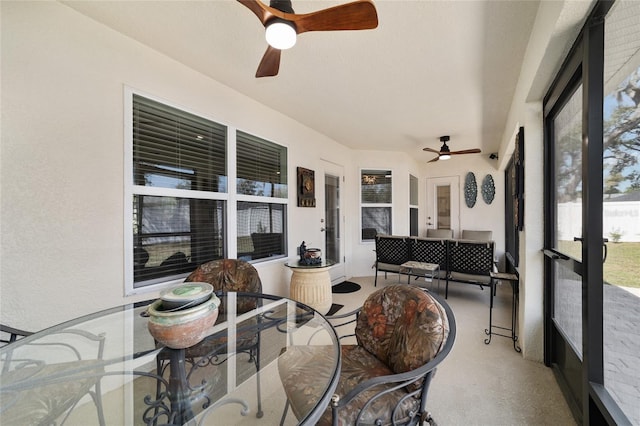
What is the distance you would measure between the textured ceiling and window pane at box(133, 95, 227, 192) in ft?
1.64

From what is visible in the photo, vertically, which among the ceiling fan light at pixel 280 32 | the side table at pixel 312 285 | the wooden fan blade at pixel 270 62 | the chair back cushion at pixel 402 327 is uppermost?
the wooden fan blade at pixel 270 62

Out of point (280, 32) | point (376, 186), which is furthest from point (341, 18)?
point (376, 186)

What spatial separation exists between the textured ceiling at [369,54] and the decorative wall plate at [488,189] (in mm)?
2640

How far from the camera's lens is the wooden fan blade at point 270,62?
5.44 feet

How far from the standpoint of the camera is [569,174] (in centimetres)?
175

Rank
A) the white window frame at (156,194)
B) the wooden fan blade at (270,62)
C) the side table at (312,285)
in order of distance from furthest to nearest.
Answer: the side table at (312,285)
the white window frame at (156,194)
the wooden fan blade at (270,62)

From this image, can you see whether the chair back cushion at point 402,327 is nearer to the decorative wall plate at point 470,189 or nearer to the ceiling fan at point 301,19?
the ceiling fan at point 301,19

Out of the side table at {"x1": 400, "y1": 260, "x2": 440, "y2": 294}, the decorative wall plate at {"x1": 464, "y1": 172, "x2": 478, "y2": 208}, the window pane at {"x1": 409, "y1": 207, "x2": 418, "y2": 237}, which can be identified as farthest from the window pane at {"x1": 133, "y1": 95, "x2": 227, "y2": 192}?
the decorative wall plate at {"x1": 464, "y1": 172, "x2": 478, "y2": 208}

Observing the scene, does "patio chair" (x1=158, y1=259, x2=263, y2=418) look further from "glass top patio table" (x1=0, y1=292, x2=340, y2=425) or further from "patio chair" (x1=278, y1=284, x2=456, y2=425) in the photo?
"patio chair" (x1=278, y1=284, x2=456, y2=425)

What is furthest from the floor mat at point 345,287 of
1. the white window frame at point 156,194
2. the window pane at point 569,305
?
the window pane at point 569,305

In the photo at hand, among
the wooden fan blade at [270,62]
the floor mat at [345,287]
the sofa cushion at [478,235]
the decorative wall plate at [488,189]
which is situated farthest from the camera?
the decorative wall plate at [488,189]

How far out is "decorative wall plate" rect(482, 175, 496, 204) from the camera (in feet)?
18.3

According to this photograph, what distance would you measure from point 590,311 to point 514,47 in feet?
6.40

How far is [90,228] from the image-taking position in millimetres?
1758
